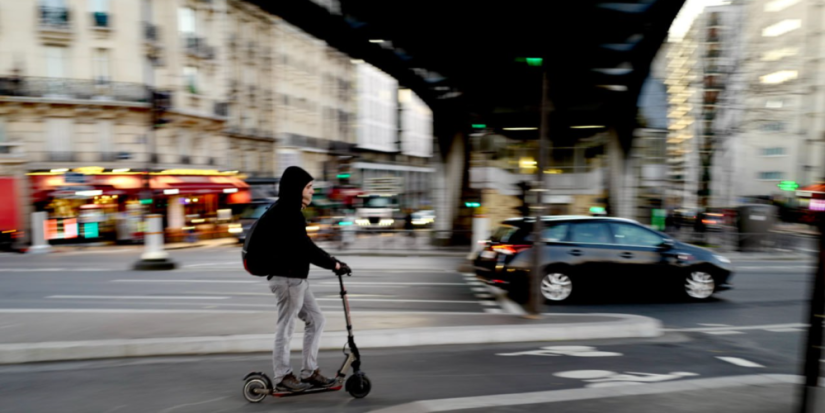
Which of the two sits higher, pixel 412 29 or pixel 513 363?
pixel 412 29

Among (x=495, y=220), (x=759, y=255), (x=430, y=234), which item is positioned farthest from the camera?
(x=495, y=220)

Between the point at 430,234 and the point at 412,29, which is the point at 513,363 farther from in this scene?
the point at 430,234

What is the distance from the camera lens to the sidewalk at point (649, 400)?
4801mm

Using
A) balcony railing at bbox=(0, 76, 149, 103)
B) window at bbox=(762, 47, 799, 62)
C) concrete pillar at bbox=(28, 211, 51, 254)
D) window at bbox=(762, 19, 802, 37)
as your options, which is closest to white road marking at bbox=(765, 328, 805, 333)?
concrete pillar at bbox=(28, 211, 51, 254)

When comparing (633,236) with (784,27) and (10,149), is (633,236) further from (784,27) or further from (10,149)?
(784,27)

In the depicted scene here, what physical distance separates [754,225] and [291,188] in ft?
72.3

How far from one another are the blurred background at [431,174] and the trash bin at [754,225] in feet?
0.26

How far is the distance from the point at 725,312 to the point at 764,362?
3394mm

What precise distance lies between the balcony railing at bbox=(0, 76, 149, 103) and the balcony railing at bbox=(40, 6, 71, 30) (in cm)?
254

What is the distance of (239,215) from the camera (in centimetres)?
2797

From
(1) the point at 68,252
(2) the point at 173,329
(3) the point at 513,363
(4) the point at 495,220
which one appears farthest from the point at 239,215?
(3) the point at 513,363

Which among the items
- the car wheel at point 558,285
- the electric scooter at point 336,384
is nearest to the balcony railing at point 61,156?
the car wheel at point 558,285

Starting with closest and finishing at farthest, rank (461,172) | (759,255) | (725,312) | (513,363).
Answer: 1. (513,363)
2. (725,312)
3. (759,255)
4. (461,172)

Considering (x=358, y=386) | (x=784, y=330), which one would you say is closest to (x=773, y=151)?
(x=784, y=330)
